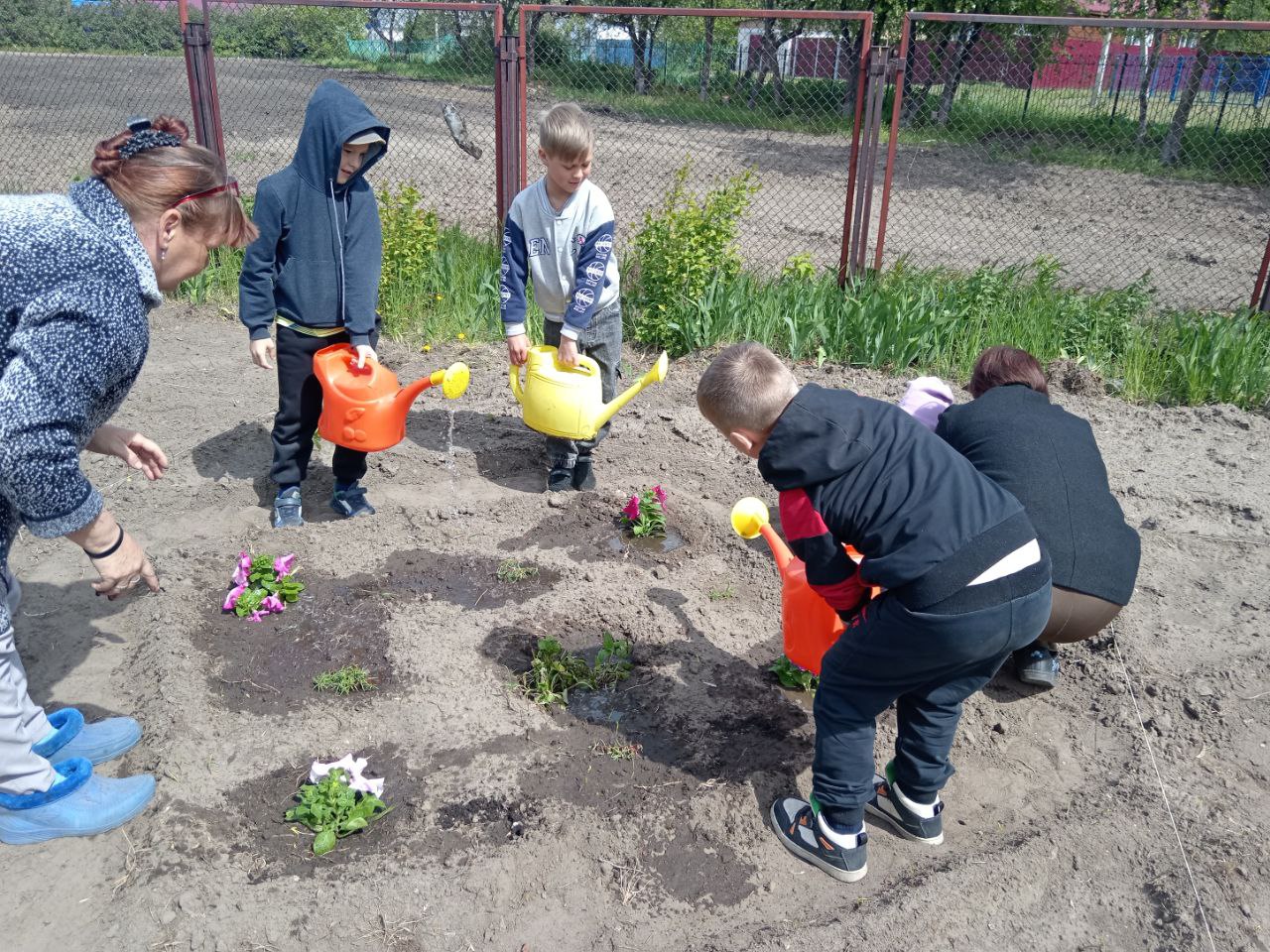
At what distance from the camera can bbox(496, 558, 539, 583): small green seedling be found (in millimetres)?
3504

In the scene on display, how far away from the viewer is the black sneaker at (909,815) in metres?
2.46

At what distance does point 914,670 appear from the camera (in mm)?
2170

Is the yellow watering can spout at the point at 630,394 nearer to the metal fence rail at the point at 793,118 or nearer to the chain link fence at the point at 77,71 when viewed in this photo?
the metal fence rail at the point at 793,118

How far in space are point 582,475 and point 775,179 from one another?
975cm

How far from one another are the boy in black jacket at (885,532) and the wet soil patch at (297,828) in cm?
109

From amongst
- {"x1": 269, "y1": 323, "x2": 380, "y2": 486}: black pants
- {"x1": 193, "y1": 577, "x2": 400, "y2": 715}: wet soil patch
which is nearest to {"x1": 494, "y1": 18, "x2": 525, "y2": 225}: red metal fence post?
{"x1": 269, "y1": 323, "x2": 380, "y2": 486}: black pants

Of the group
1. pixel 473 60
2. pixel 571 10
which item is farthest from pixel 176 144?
pixel 473 60

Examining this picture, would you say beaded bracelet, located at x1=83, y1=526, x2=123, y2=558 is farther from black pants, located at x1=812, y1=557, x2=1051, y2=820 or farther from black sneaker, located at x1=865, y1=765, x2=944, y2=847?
black sneaker, located at x1=865, y1=765, x2=944, y2=847

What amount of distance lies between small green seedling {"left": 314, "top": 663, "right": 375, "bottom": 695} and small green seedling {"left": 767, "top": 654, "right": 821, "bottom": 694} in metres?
1.22

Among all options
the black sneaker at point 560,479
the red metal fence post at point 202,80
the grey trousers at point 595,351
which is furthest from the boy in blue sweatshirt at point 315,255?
the red metal fence post at point 202,80

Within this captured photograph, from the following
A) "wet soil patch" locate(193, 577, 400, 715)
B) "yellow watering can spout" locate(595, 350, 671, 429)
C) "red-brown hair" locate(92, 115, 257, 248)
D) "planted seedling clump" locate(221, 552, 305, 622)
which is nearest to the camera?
"red-brown hair" locate(92, 115, 257, 248)

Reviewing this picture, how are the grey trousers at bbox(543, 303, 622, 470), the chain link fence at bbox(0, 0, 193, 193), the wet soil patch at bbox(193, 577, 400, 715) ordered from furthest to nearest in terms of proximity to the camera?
1. the chain link fence at bbox(0, 0, 193, 193)
2. the grey trousers at bbox(543, 303, 622, 470)
3. the wet soil patch at bbox(193, 577, 400, 715)

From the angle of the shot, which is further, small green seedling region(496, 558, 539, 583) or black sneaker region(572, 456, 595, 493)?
black sneaker region(572, 456, 595, 493)

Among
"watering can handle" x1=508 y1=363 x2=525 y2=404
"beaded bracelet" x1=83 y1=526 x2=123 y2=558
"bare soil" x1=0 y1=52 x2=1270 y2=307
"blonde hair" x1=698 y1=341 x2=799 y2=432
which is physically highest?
"blonde hair" x1=698 y1=341 x2=799 y2=432
